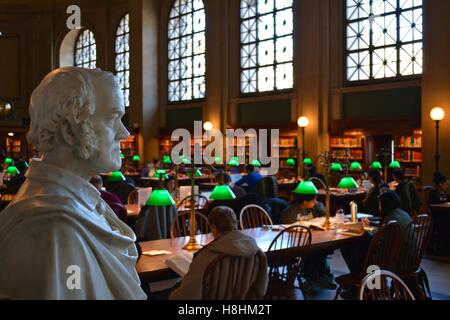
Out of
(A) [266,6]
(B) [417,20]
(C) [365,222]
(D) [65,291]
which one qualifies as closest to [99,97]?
(D) [65,291]

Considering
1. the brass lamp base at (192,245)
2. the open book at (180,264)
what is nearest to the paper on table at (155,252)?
the brass lamp base at (192,245)

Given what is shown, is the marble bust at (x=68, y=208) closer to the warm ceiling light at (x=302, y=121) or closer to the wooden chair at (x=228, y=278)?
the wooden chair at (x=228, y=278)

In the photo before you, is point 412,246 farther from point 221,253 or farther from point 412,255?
point 221,253

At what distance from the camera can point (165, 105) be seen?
1859cm

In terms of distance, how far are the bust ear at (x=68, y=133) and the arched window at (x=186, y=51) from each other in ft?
53.6

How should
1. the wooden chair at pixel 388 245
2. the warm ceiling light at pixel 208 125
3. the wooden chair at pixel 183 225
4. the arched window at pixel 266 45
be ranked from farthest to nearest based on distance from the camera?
the warm ceiling light at pixel 208 125 < the arched window at pixel 266 45 < the wooden chair at pixel 183 225 < the wooden chair at pixel 388 245

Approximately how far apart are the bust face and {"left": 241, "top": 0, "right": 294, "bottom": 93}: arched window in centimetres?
1357

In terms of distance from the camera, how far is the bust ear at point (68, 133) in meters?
1.07

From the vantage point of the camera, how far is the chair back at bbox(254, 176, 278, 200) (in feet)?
31.4

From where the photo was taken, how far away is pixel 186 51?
703 inches

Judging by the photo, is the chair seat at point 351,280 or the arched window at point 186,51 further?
the arched window at point 186,51

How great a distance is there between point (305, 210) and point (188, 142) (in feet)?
38.5

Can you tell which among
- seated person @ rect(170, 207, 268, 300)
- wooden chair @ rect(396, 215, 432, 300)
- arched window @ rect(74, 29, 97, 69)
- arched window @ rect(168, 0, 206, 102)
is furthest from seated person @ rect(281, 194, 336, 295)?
arched window @ rect(74, 29, 97, 69)

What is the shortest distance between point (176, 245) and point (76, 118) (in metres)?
3.35
